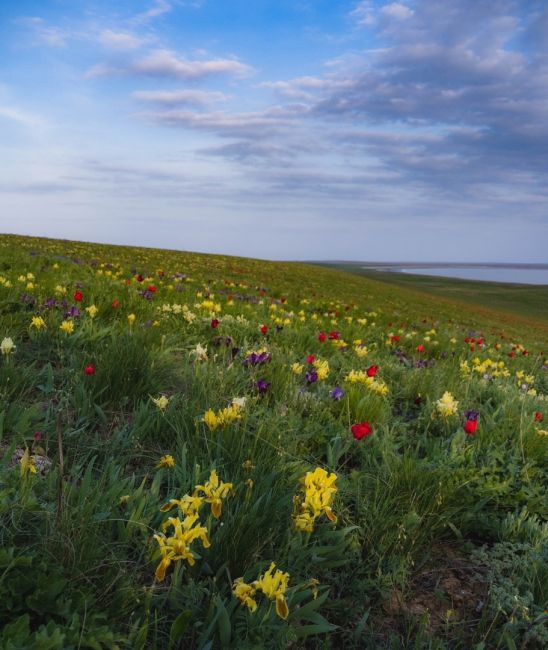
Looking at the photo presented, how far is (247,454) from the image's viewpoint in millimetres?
2961

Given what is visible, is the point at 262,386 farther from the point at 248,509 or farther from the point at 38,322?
the point at 38,322

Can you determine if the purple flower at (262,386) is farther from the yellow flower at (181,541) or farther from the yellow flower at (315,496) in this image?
the yellow flower at (181,541)

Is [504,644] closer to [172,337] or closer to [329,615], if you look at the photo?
[329,615]

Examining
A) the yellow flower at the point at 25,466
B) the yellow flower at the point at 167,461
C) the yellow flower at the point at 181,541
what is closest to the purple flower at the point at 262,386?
the yellow flower at the point at 167,461

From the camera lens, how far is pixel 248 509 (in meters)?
2.45

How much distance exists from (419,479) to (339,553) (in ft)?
2.53

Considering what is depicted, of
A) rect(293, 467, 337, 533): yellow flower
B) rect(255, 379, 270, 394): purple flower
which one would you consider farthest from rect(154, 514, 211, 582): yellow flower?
rect(255, 379, 270, 394): purple flower

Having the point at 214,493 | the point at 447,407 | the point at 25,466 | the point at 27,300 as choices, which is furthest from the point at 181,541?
the point at 27,300

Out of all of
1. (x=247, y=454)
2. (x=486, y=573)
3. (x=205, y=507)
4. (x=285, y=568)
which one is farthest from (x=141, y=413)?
(x=486, y=573)

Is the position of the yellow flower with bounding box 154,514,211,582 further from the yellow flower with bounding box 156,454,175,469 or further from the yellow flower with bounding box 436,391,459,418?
the yellow flower with bounding box 436,391,459,418

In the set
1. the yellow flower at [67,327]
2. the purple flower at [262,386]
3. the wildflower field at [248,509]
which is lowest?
A: the wildflower field at [248,509]

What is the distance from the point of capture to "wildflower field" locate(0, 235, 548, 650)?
6.36 feet

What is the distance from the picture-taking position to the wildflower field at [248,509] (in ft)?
6.36

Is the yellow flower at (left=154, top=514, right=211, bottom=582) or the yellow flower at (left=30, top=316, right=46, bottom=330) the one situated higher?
the yellow flower at (left=30, top=316, right=46, bottom=330)
